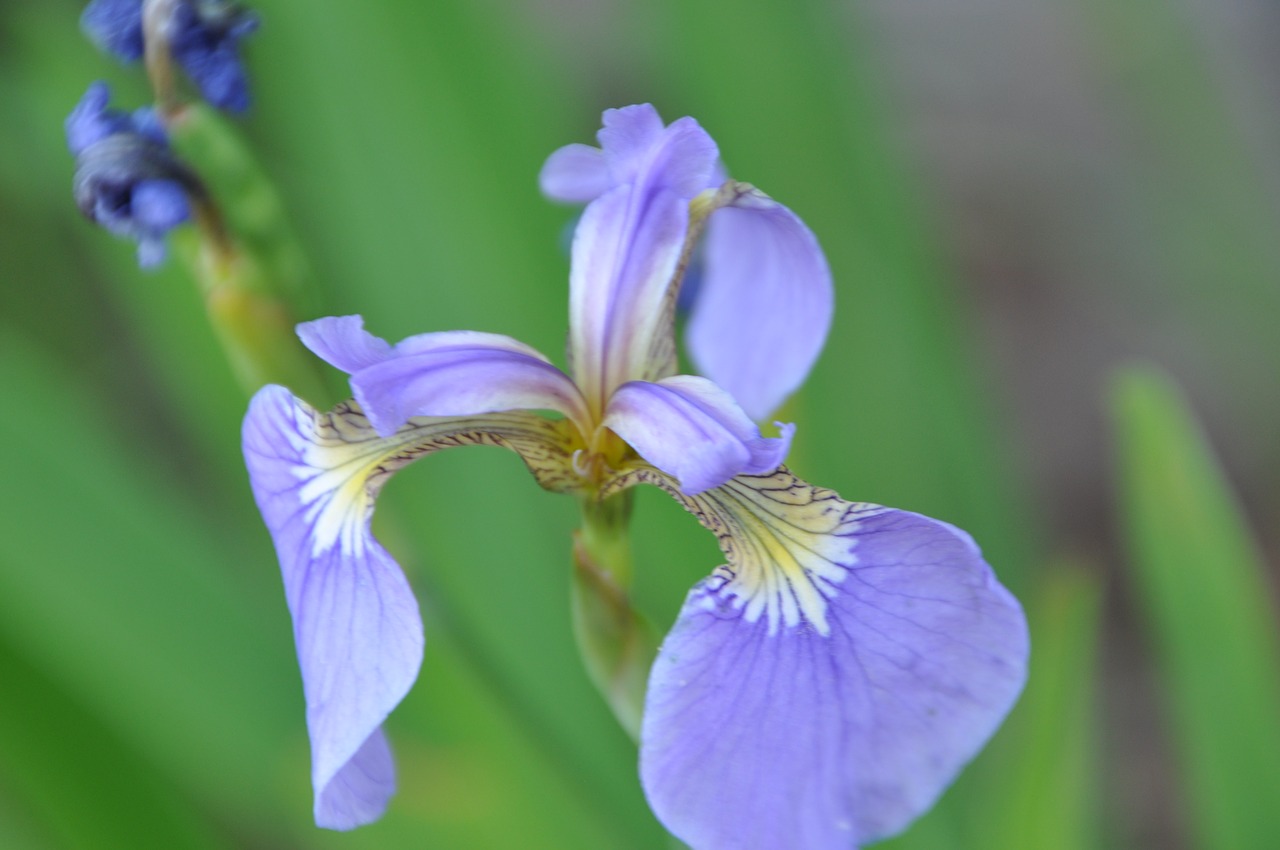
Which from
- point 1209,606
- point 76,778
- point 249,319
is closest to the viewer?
point 249,319

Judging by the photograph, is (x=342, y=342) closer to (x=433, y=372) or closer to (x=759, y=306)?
(x=433, y=372)

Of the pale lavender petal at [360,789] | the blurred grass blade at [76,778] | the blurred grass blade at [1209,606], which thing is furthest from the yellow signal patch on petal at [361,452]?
the blurred grass blade at [76,778]

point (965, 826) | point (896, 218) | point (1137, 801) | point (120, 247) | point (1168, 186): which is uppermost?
point (120, 247)

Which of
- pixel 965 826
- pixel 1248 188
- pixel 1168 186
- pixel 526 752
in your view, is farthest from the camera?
pixel 1168 186

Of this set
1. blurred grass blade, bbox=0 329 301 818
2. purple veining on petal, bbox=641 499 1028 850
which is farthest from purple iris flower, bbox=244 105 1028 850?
blurred grass blade, bbox=0 329 301 818

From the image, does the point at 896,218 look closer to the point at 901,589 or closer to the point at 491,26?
the point at 491,26

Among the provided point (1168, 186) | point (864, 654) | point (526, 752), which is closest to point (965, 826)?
point (526, 752)

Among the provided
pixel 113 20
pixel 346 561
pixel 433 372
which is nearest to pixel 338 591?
pixel 346 561
